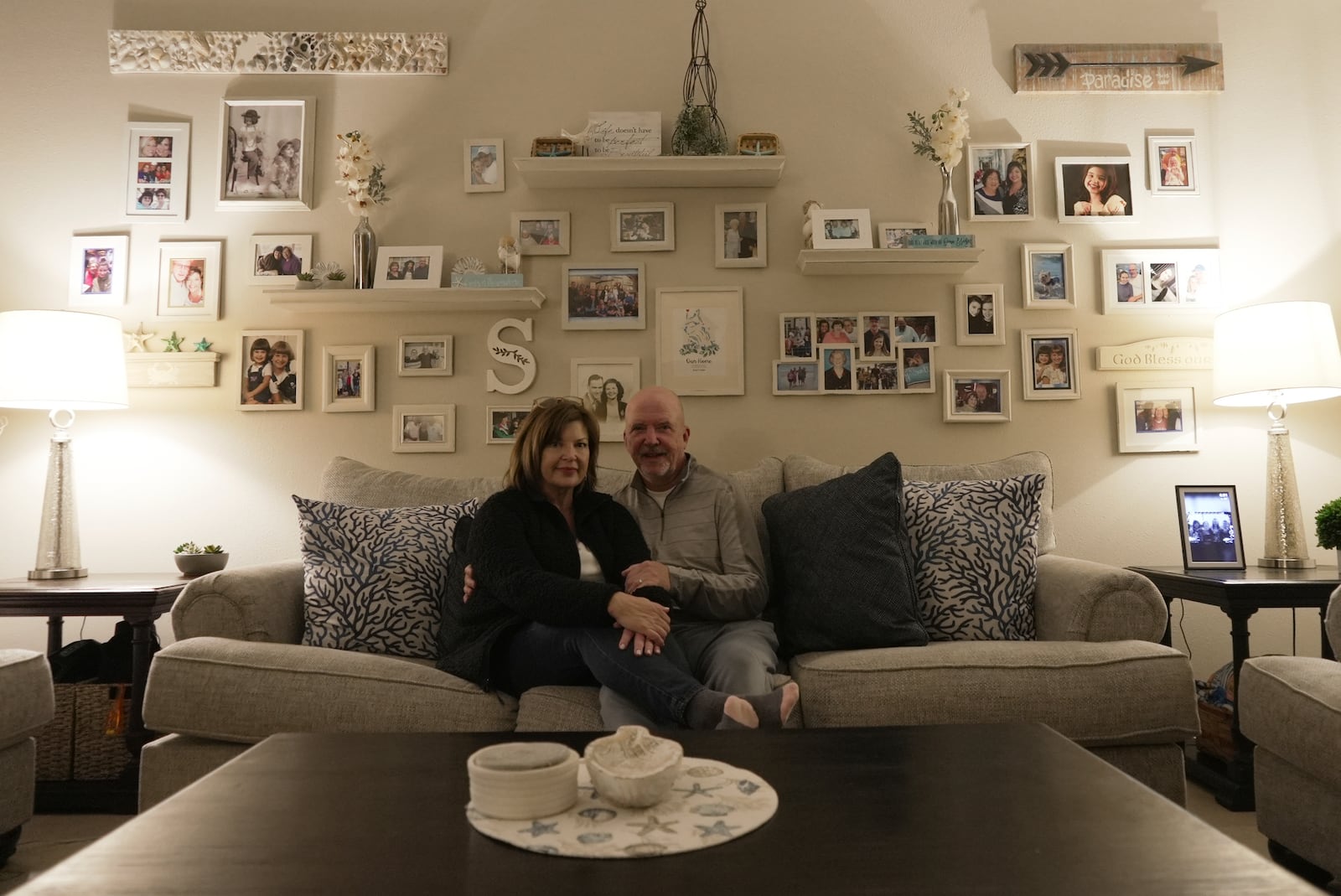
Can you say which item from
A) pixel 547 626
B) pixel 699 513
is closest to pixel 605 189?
pixel 699 513

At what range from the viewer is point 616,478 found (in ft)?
8.58

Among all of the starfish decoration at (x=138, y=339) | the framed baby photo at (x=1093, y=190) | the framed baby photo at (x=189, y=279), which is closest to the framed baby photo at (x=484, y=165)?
the framed baby photo at (x=189, y=279)

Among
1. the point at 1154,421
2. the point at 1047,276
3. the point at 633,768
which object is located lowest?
the point at 633,768

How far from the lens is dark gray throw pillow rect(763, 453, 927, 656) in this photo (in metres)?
2.15

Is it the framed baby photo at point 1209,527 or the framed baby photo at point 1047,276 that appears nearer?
the framed baby photo at point 1209,527

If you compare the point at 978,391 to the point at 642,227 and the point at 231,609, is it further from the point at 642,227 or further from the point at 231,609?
the point at 231,609

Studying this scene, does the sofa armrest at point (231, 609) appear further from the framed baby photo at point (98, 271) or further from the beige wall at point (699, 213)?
the framed baby photo at point (98, 271)

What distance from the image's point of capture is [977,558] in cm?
229

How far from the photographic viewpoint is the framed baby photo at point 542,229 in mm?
3139

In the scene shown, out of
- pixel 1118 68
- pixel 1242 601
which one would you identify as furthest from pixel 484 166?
pixel 1242 601

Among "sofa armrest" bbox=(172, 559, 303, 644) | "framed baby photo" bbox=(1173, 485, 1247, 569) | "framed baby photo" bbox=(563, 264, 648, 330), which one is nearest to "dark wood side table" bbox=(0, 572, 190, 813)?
"sofa armrest" bbox=(172, 559, 303, 644)

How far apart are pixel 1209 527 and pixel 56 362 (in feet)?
11.7

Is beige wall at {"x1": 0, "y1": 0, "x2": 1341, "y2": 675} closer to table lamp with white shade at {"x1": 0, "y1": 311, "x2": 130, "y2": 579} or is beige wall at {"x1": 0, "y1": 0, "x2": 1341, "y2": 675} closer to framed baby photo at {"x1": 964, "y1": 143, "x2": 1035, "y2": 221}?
framed baby photo at {"x1": 964, "y1": 143, "x2": 1035, "y2": 221}

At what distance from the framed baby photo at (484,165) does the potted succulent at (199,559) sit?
1456mm
